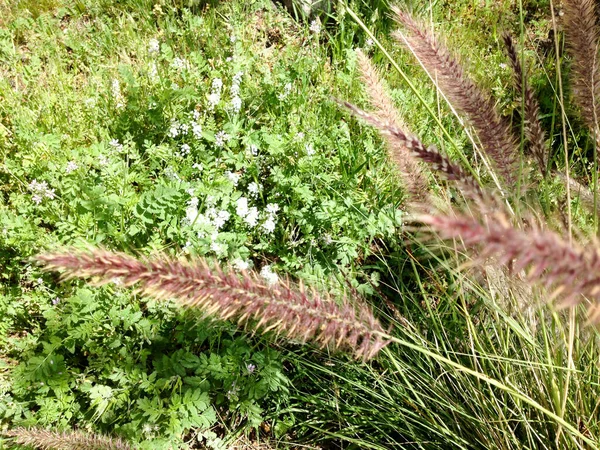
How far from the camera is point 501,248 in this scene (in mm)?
836

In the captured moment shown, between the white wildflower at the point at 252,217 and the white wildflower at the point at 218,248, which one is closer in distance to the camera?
the white wildflower at the point at 218,248

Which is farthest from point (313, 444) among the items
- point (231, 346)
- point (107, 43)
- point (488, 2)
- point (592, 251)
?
point (488, 2)

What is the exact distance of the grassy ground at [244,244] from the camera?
2.43 m

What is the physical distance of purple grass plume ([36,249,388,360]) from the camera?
1218 mm

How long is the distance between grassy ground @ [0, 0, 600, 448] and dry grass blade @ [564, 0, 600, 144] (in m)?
0.20

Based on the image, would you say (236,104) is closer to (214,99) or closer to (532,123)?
(214,99)

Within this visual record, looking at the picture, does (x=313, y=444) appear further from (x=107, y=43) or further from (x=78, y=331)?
(x=107, y=43)

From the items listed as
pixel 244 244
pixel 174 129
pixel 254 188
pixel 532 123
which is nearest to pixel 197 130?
pixel 174 129

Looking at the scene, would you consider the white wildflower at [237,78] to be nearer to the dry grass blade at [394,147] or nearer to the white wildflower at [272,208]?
the white wildflower at [272,208]

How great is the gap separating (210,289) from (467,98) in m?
1.18

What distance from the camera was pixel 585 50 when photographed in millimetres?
1938

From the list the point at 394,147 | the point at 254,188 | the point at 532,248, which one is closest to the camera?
the point at 532,248

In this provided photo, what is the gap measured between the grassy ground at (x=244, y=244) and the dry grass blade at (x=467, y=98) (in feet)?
0.74

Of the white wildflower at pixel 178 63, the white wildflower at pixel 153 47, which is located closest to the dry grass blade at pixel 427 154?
the white wildflower at pixel 178 63
